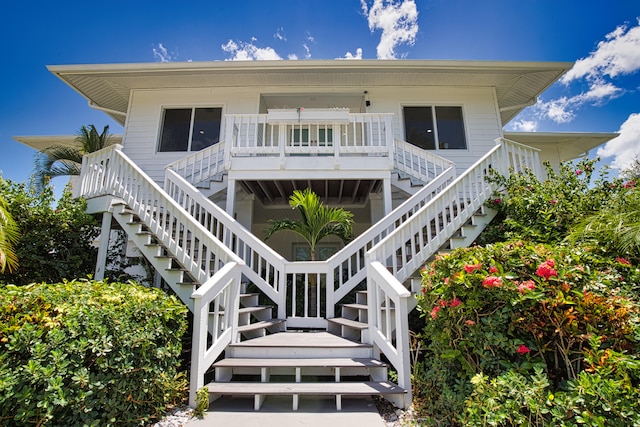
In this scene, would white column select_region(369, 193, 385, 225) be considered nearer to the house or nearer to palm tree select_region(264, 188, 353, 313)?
the house

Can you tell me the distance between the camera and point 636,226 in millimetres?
3371

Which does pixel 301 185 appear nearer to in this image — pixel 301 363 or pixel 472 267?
pixel 301 363

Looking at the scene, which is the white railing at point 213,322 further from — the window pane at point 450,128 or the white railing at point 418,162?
the window pane at point 450,128

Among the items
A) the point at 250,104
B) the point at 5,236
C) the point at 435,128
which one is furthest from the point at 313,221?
the point at 435,128

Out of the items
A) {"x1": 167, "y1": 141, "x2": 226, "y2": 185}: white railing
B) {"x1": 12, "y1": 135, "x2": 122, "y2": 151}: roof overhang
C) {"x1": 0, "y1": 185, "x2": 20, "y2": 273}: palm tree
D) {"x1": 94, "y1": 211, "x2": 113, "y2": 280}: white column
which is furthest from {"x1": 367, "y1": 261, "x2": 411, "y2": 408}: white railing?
{"x1": 12, "y1": 135, "x2": 122, "y2": 151}: roof overhang

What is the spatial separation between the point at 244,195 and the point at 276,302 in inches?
137

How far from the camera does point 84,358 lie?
2.35 m

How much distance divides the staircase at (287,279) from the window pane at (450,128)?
1.89 m

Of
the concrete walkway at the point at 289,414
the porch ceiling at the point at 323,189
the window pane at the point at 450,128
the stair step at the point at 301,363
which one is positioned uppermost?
the window pane at the point at 450,128

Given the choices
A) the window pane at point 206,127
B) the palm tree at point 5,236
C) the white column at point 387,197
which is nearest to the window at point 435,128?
the white column at point 387,197

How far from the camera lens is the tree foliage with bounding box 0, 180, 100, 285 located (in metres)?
5.38

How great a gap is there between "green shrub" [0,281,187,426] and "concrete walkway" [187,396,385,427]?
484 millimetres

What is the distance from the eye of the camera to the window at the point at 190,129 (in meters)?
8.62

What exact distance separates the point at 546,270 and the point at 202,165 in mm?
6629
